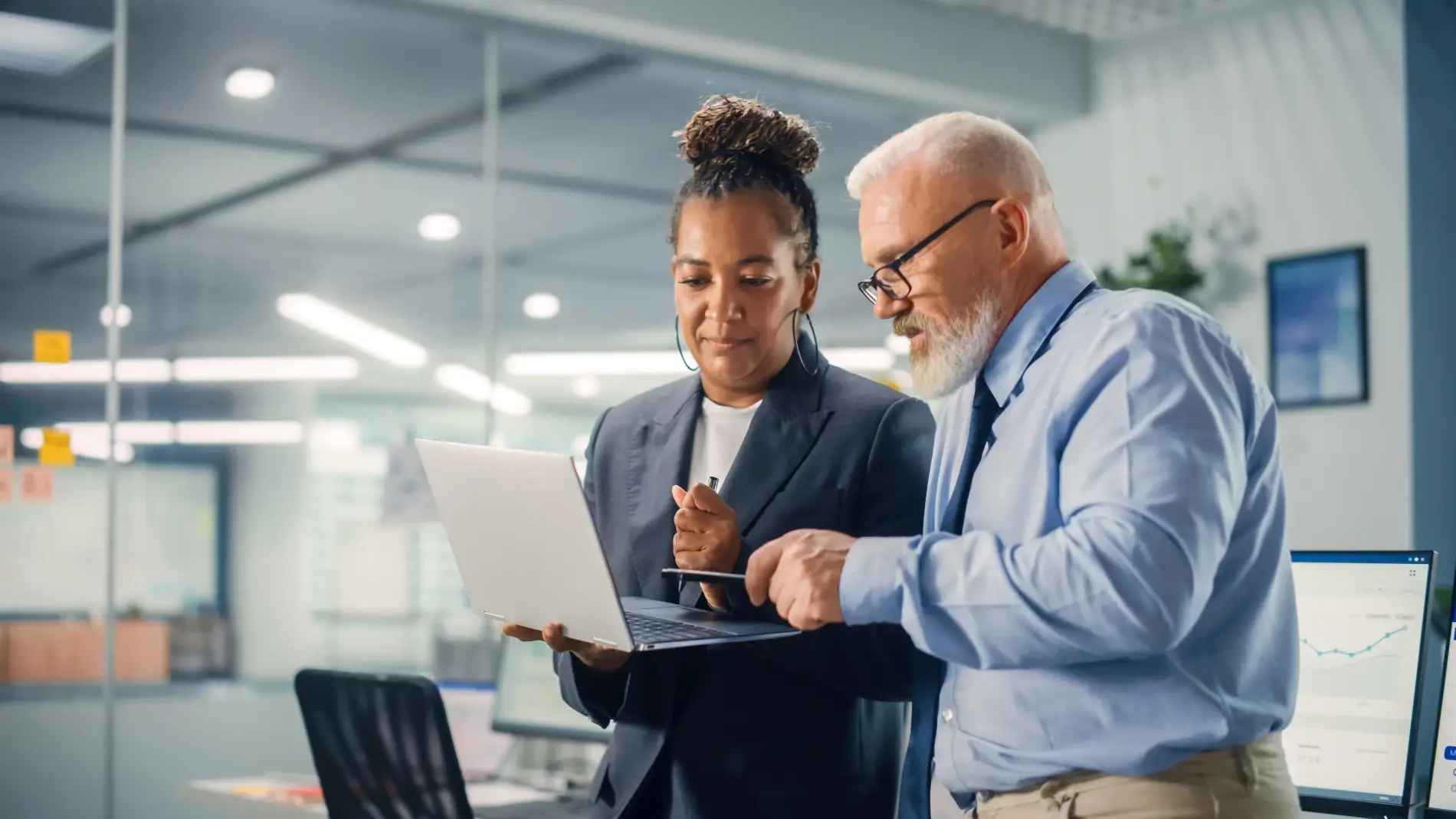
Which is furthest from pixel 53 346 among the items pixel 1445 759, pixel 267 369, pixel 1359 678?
pixel 1445 759

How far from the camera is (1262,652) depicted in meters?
1.27

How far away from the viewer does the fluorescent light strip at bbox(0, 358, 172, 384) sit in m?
3.64

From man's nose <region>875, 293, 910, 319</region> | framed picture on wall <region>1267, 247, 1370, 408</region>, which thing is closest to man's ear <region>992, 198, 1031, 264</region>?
man's nose <region>875, 293, 910, 319</region>

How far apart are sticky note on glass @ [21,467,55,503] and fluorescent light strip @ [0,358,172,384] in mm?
236

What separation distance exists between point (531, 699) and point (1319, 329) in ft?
9.98

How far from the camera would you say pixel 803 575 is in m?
1.34

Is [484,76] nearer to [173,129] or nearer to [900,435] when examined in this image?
[173,129]

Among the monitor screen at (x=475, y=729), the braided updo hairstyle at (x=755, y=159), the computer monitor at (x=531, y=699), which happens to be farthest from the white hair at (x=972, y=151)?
the monitor screen at (x=475, y=729)

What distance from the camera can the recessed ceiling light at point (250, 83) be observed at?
4055mm

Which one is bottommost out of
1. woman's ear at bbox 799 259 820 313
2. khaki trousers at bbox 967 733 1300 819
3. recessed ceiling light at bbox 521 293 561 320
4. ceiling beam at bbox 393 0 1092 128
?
khaki trousers at bbox 967 733 1300 819

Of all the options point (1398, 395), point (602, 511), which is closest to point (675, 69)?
point (1398, 395)

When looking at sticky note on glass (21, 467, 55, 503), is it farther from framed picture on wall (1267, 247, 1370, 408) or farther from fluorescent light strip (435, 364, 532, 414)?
framed picture on wall (1267, 247, 1370, 408)

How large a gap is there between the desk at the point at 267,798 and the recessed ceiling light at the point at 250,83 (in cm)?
196

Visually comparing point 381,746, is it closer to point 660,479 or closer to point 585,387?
point 660,479
